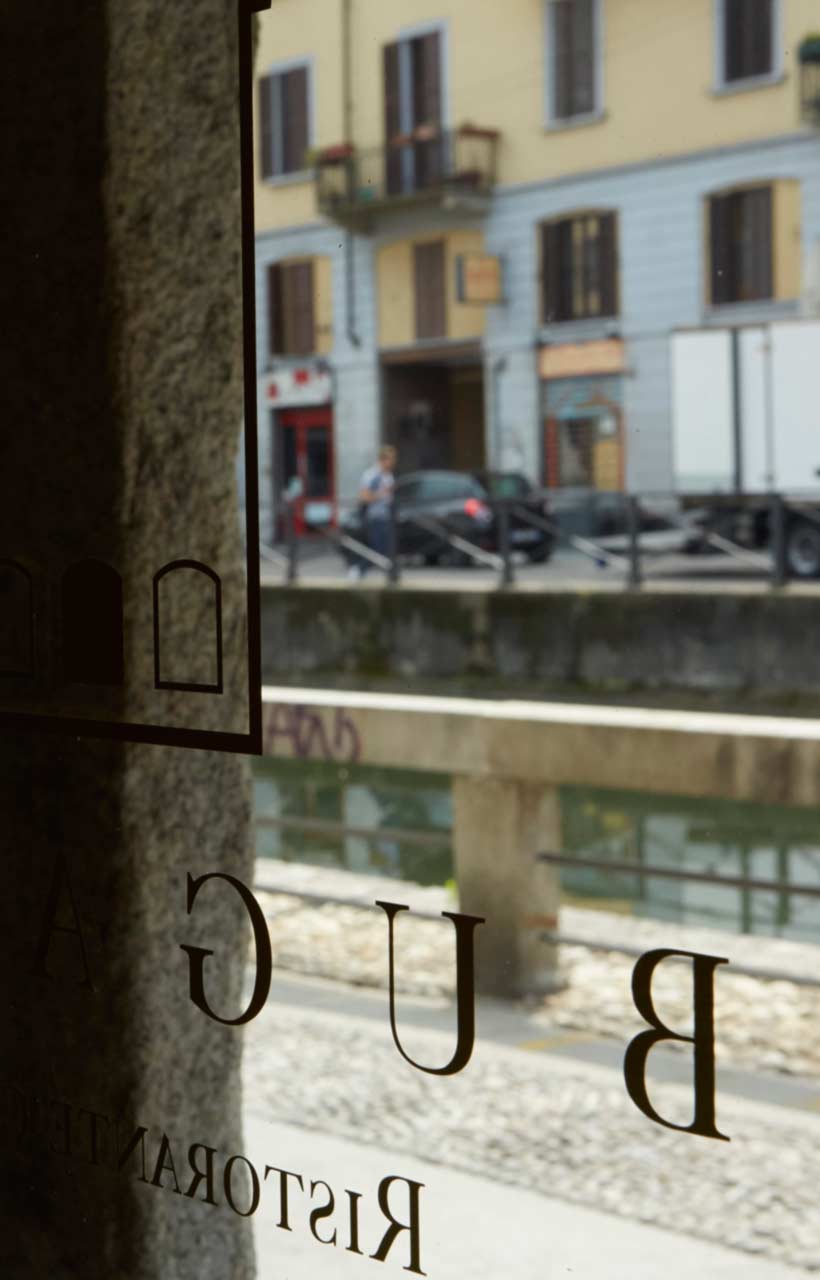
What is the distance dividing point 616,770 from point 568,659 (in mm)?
7403

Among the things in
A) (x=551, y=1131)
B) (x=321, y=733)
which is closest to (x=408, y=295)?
(x=321, y=733)

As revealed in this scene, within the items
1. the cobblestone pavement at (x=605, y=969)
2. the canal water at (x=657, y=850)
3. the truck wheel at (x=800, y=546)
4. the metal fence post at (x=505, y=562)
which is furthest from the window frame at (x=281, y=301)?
the metal fence post at (x=505, y=562)

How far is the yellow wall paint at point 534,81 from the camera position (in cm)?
84

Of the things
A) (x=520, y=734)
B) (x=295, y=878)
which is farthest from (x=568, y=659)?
(x=520, y=734)

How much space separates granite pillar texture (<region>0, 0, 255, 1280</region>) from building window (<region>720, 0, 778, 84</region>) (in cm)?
28

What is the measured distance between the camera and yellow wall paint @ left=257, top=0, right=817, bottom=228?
845 mm

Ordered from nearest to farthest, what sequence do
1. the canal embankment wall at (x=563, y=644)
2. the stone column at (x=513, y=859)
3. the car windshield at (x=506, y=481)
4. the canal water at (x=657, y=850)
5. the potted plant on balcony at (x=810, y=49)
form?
the potted plant on balcony at (x=810, y=49) < the car windshield at (x=506, y=481) < the stone column at (x=513, y=859) < the canal water at (x=657, y=850) < the canal embankment wall at (x=563, y=644)

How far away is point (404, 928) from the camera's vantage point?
1008 mm

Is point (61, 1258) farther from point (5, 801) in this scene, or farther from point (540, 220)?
point (540, 220)

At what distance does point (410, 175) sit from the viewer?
43.3 inches

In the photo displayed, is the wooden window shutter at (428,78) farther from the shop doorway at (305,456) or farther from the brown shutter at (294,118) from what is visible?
the shop doorway at (305,456)

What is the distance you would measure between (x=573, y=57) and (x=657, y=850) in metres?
3.88

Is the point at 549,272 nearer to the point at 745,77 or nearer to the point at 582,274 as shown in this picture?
the point at 582,274

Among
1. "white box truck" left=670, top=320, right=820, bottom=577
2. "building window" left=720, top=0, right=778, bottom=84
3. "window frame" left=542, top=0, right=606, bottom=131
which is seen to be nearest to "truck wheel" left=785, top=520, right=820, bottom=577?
"white box truck" left=670, top=320, right=820, bottom=577
